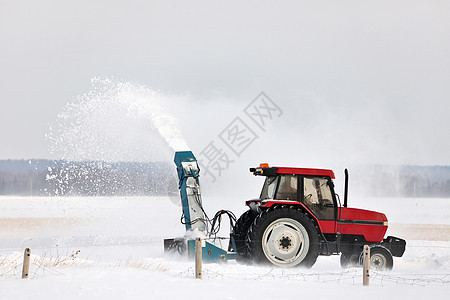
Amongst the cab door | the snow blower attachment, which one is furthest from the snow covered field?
the cab door

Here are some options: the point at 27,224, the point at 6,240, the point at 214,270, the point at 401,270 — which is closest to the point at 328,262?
the point at 401,270

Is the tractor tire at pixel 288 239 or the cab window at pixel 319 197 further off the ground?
the cab window at pixel 319 197

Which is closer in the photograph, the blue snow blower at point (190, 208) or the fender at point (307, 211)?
the fender at point (307, 211)

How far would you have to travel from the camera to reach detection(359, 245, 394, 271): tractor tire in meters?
12.3

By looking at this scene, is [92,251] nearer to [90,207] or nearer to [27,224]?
[27,224]

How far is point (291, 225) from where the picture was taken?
11.5 meters

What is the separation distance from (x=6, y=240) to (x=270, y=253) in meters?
11.8

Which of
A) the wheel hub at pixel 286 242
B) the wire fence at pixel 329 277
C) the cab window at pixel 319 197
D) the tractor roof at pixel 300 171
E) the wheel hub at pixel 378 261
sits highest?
the tractor roof at pixel 300 171

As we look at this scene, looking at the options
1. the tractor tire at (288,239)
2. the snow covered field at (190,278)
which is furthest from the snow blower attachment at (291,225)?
the snow covered field at (190,278)

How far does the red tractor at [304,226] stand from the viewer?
1147cm

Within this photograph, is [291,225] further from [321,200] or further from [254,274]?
[254,274]

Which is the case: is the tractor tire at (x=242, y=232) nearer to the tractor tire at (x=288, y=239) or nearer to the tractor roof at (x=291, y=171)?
the tractor tire at (x=288, y=239)

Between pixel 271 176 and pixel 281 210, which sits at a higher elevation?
pixel 271 176

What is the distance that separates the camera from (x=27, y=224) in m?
26.6
